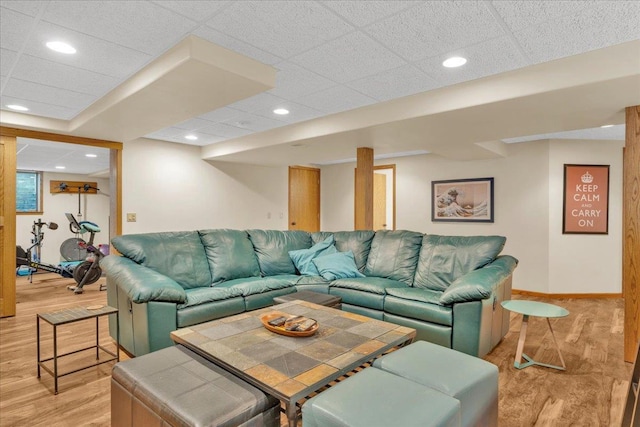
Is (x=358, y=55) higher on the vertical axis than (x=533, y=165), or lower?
higher

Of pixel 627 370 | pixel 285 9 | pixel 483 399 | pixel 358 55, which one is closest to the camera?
pixel 483 399

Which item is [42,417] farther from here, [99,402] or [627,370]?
[627,370]

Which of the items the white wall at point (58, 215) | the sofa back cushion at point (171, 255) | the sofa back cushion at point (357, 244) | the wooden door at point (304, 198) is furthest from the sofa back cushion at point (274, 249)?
the white wall at point (58, 215)

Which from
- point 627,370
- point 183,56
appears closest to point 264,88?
point 183,56

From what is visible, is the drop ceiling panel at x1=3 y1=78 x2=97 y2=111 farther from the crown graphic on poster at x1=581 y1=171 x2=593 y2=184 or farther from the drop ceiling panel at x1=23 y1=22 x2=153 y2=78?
the crown graphic on poster at x1=581 y1=171 x2=593 y2=184

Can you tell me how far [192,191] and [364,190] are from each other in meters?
2.85

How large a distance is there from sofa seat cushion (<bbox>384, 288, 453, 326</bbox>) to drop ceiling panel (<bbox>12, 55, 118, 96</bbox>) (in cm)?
308

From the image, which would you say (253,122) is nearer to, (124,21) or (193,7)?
(124,21)

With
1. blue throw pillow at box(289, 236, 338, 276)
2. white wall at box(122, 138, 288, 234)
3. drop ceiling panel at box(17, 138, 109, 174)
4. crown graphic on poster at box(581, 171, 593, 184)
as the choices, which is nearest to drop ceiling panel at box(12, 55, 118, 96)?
white wall at box(122, 138, 288, 234)

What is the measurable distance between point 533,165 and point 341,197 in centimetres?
372

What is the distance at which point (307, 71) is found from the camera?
2824 millimetres

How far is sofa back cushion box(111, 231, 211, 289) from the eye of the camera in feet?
10.6

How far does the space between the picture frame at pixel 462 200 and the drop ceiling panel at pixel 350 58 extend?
12.8ft

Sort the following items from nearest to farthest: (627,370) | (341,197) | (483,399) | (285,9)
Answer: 1. (483,399)
2. (285,9)
3. (627,370)
4. (341,197)
